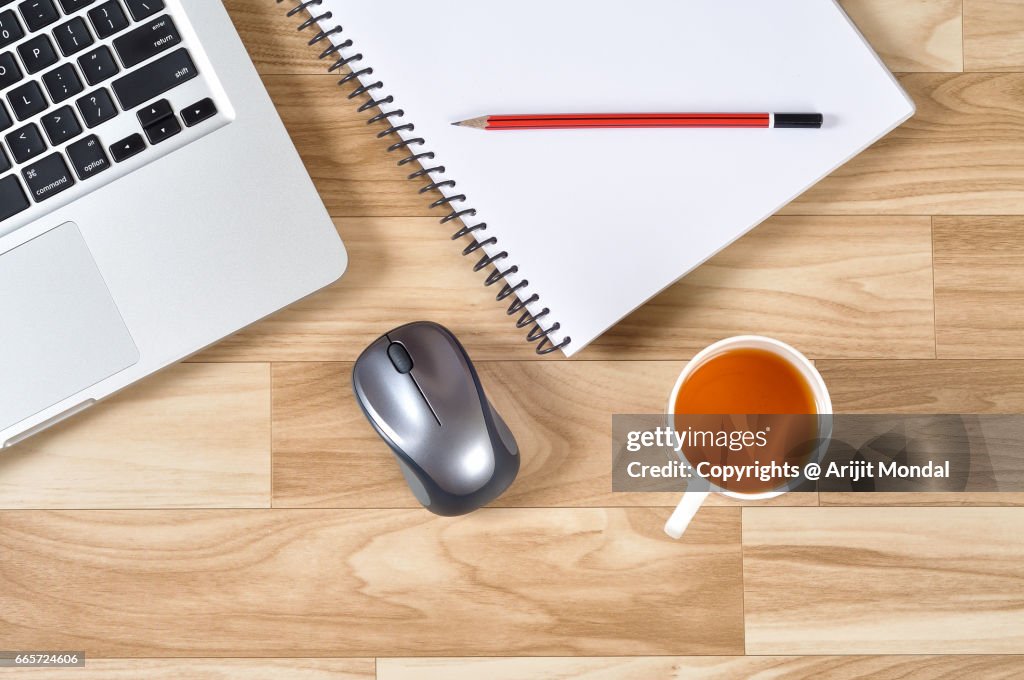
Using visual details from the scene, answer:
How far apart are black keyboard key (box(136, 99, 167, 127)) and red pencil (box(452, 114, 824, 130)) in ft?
0.64

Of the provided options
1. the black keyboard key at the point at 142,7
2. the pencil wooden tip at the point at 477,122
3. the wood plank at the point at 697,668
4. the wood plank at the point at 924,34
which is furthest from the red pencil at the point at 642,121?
the wood plank at the point at 697,668

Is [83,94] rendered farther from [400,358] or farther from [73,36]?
[400,358]

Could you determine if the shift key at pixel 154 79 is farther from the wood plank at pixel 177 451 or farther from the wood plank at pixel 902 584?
the wood plank at pixel 902 584

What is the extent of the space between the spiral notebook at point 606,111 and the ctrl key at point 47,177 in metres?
0.20

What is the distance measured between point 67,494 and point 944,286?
668 millimetres

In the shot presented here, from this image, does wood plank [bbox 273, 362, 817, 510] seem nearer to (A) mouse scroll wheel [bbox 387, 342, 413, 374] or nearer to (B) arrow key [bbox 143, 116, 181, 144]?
(A) mouse scroll wheel [bbox 387, 342, 413, 374]

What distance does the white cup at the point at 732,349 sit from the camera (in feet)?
1.72

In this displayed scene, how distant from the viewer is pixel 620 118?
55cm

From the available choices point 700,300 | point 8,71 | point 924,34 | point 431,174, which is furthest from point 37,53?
point 924,34

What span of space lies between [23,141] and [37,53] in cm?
6

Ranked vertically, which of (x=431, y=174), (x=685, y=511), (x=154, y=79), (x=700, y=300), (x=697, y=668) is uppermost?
(x=154, y=79)

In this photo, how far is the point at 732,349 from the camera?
553 millimetres

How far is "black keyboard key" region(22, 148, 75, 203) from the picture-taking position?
0.51m

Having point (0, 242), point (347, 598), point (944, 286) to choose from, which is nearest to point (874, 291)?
point (944, 286)
